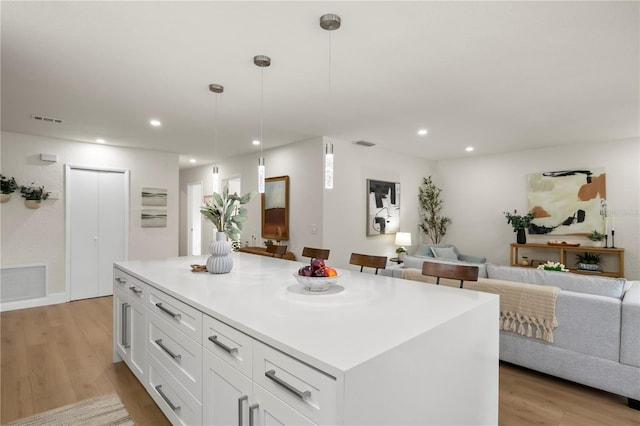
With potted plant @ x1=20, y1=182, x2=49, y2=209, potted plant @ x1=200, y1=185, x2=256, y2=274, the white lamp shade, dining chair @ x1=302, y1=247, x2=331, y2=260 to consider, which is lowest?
the white lamp shade

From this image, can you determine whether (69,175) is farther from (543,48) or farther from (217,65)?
(543,48)

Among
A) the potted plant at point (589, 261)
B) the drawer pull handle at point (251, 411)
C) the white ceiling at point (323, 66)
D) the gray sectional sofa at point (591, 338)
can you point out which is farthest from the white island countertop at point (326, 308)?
the potted plant at point (589, 261)

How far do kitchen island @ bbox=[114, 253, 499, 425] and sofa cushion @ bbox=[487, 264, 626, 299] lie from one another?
1256mm

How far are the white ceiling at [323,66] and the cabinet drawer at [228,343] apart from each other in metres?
1.68

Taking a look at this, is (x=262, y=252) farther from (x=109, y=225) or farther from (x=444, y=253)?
(x=444, y=253)

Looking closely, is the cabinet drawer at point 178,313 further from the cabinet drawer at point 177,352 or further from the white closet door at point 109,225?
the white closet door at point 109,225

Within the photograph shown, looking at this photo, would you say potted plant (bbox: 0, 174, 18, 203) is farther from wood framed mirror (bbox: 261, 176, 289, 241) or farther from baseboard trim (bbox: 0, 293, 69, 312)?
wood framed mirror (bbox: 261, 176, 289, 241)

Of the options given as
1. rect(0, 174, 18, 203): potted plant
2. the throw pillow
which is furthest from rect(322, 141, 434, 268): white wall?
rect(0, 174, 18, 203): potted plant

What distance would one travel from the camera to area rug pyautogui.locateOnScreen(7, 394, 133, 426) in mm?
2049

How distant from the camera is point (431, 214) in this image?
673 cm

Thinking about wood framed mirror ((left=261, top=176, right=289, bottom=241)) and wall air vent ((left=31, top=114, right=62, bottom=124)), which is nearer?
wall air vent ((left=31, top=114, right=62, bottom=124))

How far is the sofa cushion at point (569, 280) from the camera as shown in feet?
7.78

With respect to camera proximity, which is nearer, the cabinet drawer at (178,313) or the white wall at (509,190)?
the cabinet drawer at (178,313)

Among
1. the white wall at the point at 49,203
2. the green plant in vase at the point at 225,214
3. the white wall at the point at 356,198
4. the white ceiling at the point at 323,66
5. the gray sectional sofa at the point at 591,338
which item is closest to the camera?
the white ceiling at the point at 323,66
